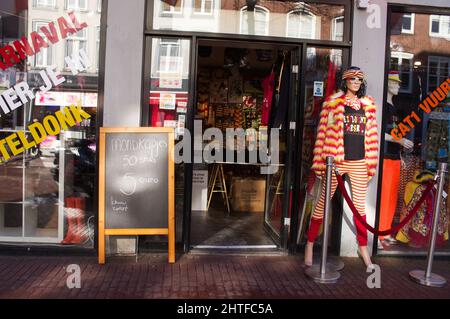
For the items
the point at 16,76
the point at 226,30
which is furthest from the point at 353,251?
the point at 16,76

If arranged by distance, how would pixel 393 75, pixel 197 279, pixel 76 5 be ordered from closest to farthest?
1. pixel 197 279
2. pixel 76 5
3. pixel 393 75

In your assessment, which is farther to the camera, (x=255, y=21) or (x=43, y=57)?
(x=255, y=21)

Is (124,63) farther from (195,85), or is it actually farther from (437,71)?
(437,71)

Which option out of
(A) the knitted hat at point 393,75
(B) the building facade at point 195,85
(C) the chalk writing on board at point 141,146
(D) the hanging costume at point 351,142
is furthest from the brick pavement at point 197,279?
(A) the knitted hat at point 393,75

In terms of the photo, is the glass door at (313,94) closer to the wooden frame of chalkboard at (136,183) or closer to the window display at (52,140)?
the wooden frame of chalkboard at (136,183)

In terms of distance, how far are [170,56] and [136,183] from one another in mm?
1545

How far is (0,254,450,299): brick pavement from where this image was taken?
14.3 ft

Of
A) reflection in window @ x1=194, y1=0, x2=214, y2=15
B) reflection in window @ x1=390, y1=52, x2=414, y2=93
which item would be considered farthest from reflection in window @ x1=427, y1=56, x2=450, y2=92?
reflection in window @ x1=194, y1=0, x2=214, y2=15

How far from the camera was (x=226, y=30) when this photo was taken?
542cm

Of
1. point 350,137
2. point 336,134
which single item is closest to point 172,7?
point 336,134

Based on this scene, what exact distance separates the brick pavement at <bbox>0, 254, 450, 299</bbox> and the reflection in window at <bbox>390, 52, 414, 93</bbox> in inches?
87.6

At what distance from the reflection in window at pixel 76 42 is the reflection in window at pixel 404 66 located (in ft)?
12.2

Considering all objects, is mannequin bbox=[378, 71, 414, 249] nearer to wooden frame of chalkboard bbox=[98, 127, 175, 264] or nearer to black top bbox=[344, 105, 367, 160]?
black top bbox=[344, 105, 367, 160]

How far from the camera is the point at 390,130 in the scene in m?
5.81
